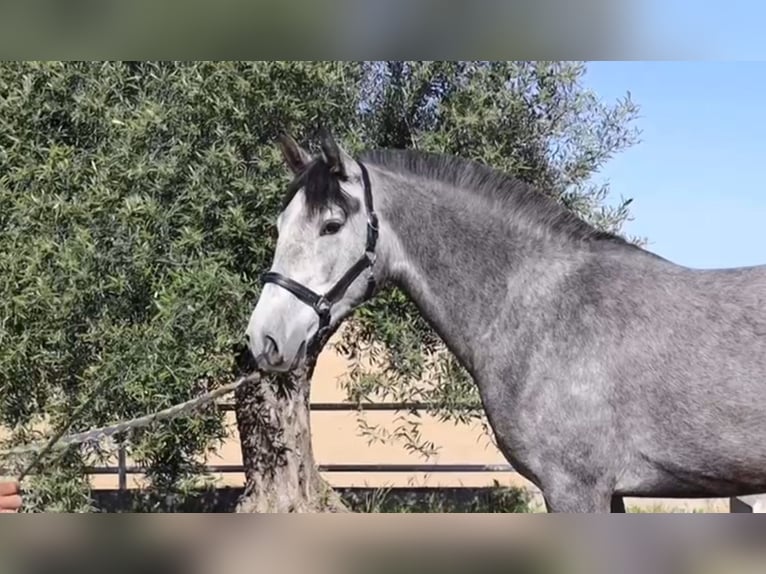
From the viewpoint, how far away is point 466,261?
247 cm

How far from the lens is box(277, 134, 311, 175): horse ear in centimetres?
253

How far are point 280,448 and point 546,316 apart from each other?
2796 millimetres

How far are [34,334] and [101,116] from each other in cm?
126

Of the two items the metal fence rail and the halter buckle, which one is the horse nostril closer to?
the halter buckle

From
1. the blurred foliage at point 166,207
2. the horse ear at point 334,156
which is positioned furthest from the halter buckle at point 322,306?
the blurred foliage at point 166,207

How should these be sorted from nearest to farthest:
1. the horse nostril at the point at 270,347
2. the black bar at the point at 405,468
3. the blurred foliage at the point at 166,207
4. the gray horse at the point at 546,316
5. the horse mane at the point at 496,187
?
the gray horse at the point at 546,316, the horse nostril at the point at 270,347, the horse mane at the point at 496,187, the blurred foliage at the point at 166,207, the black bar at the point at 405,468

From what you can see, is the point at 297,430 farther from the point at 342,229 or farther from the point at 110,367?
the point at 342,229

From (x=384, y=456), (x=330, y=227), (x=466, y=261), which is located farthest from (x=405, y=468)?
(x=330, y=227)

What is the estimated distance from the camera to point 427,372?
15.8ft

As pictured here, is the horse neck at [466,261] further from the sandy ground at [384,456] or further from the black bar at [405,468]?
the black bar at [405,468]

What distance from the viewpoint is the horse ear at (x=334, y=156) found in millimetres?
2365

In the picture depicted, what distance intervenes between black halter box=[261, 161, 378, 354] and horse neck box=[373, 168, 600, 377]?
0.14ft

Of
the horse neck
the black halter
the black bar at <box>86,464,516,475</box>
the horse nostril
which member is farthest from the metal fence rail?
the horse nostril
